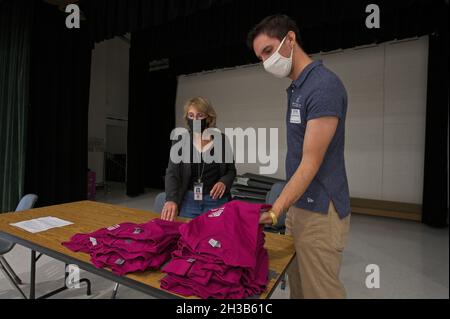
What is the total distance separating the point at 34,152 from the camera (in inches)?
163

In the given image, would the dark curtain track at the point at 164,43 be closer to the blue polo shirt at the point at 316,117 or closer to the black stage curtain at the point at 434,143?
the black stage curtain at the point at 434,143

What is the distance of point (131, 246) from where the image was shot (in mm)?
919

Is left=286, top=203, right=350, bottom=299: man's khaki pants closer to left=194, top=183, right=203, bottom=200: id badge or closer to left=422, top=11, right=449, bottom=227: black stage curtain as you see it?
left=194, top=183, right=203, bottom=200: id badge

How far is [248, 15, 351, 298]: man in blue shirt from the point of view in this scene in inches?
34.0

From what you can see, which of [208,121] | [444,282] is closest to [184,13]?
[208,121]

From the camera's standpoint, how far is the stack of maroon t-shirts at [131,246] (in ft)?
2.91

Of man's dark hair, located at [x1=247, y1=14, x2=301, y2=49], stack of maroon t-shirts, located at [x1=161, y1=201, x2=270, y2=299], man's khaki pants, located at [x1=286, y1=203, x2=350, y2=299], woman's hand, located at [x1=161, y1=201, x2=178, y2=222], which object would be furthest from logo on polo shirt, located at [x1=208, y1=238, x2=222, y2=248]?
man's dark hair, located at [x1=247, y1=14, x2=301, y2=49]

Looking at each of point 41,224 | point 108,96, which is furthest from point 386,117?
point 108,96

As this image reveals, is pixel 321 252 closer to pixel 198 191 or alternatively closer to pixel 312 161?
pixel 312 161

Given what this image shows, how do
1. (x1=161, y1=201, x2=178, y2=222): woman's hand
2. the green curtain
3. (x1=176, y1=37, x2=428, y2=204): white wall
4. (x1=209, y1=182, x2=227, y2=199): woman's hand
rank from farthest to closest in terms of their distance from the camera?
(x1=176, y1=37, x2=428, y2=204): white wall, the green curtain, (x1=209, y1=182, x2=227, y2=199): woman's hand, (x1=161, y1=201, x2=178, y2=222): woman's hand

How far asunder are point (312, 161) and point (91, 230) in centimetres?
109

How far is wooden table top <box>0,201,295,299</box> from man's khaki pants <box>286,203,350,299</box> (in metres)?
0.08

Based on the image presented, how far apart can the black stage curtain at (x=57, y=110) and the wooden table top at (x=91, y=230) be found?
3.04 metres

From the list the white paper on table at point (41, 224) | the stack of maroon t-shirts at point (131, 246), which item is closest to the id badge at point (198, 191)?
the stack of maroon t-shirts at point (131, 246)
